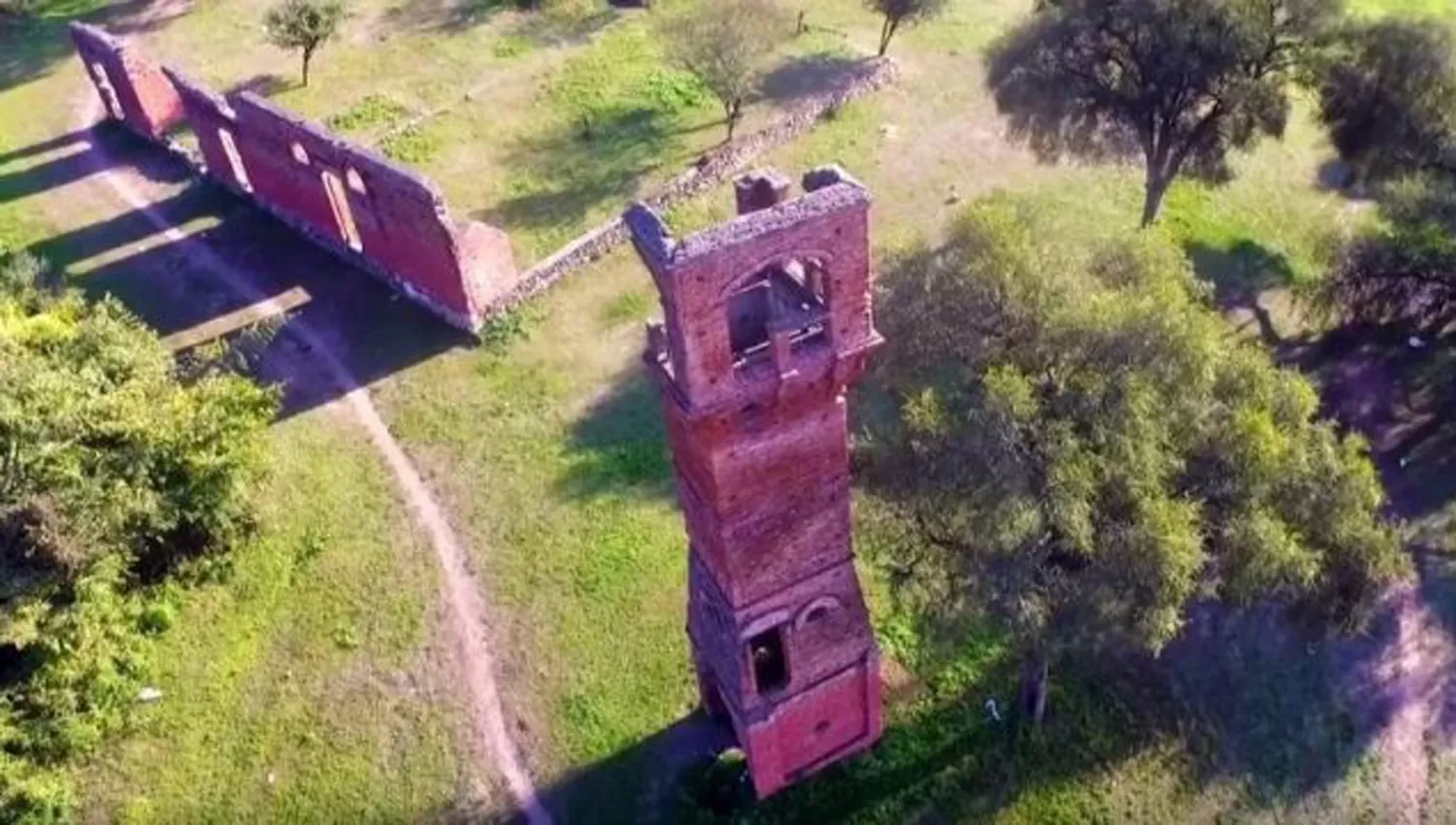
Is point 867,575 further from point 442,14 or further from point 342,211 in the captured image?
point 442,14

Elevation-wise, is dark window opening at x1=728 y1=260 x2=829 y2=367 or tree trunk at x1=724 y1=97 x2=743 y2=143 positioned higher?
dark window opening at x1=728 y1=260 x2=829 y2=367

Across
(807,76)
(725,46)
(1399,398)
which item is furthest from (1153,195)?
(807,76)

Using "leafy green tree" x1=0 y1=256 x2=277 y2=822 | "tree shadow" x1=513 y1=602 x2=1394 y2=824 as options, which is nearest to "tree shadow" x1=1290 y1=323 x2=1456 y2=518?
"tree shadow" x1=513 y1=602 x2=1394 y2=824

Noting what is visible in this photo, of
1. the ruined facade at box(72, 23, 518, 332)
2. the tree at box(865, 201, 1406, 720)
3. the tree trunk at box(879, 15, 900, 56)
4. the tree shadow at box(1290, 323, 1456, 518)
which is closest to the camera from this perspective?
the tree at box(865, 201, 1406, 720)

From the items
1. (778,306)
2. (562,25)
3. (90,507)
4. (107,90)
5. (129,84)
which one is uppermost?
(778,306)

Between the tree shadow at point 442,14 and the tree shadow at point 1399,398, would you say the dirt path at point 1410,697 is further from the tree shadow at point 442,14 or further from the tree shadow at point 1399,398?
the tree shadow at point 442,14

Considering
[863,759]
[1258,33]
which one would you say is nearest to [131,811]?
[863,759]

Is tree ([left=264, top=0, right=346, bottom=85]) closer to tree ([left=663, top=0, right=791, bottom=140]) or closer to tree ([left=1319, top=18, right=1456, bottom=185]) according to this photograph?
tree ([left=663, top=0, right=791, bottom=140])
